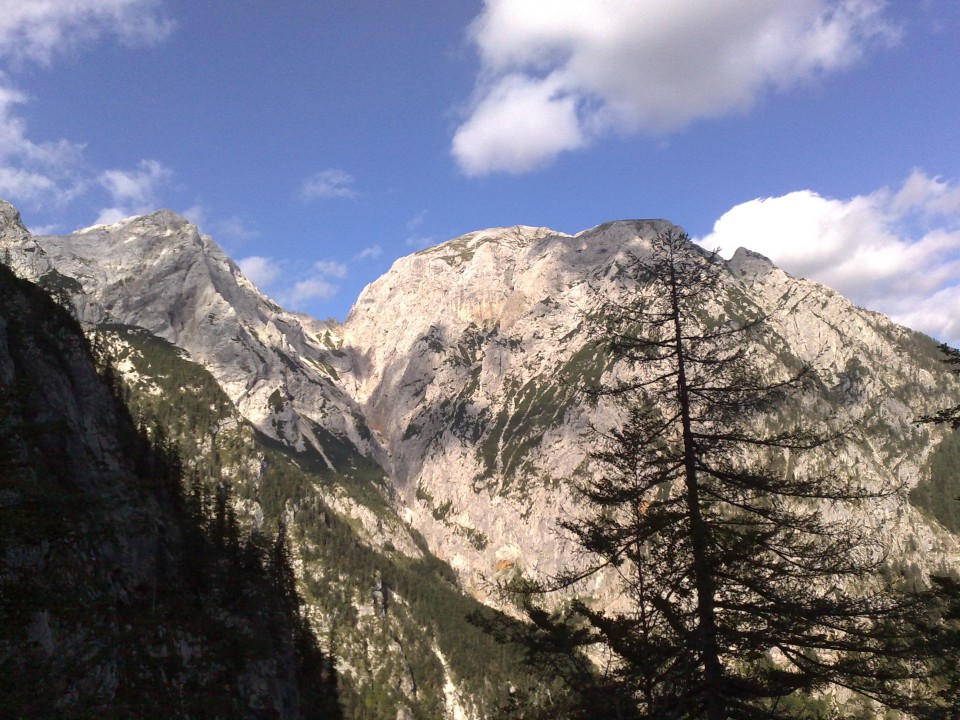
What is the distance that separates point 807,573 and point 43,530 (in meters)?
16.7

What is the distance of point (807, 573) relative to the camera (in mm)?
12469

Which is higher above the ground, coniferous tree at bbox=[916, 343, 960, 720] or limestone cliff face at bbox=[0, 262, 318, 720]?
limestone cliff face at bbox=[0, 262, 318, 720]

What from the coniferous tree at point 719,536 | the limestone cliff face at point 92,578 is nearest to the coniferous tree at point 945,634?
the coniferous tree at point 719,536

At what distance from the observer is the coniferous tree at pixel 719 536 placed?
11.9 m

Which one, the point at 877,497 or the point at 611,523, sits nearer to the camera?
the point at 877,497

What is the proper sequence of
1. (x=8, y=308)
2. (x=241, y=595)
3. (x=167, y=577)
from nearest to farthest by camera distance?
(x=8, y=308) < (x=167, y=577) < (x=241, y=595)

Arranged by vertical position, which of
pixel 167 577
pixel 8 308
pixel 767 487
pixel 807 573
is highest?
pixel 8 308

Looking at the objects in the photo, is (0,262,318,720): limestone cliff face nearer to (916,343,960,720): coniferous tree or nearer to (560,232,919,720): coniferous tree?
(560,232,919,720): coniferous tree

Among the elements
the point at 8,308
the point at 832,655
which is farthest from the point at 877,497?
the point at 8,308

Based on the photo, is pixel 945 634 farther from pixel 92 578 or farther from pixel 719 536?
pixel 92 578

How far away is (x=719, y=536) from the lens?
12.6 meters

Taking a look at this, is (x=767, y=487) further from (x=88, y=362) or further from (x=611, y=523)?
(x=88, y=362)

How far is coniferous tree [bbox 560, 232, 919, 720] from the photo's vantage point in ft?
39.0

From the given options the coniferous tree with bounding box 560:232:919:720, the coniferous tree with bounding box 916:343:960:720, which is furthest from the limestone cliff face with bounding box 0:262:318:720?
the coniferous tree with bounding box 916:343:960:720
